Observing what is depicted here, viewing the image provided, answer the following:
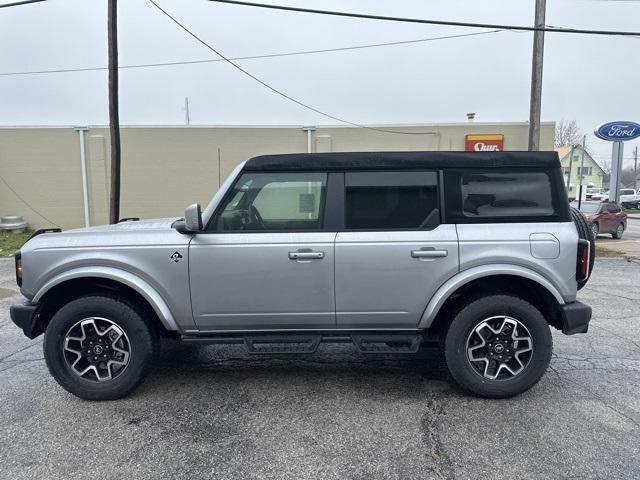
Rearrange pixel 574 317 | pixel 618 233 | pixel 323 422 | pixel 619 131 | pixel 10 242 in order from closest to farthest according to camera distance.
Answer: pixel 323 422 → pixel 574 317 → pixel 10 242 → pixel 619 131 → pixel 618 233

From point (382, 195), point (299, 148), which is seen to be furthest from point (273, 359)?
point (299, 148)

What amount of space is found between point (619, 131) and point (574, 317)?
1532 centimetres

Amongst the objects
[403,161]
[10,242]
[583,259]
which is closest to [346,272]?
[403,161]

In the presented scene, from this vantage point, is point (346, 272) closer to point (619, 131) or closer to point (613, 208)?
point (619, 131)

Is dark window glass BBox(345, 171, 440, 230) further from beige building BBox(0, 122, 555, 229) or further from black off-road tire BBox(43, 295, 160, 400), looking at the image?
beige building BBox(0, 122, 555, 229)

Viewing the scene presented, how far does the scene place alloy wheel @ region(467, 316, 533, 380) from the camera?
11.6ft

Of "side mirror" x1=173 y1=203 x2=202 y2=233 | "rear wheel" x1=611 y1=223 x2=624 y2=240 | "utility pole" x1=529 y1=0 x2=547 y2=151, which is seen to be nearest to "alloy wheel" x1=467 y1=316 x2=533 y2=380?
"side mirror" x1=173 y1=203 x2=202 y2=233

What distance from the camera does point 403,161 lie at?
12.1 ft

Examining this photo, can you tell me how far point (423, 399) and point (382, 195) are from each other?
5.54 ft

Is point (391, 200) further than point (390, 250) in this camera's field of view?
Yes

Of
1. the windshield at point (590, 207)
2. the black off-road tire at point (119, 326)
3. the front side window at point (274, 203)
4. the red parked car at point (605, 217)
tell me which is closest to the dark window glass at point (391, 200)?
the front side window at point (274, 203)

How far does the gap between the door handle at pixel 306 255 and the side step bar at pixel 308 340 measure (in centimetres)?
65

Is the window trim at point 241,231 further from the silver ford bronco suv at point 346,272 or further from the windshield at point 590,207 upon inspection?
the windshield at point 590,207

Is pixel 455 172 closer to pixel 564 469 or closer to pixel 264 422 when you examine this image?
pixel 564 469
